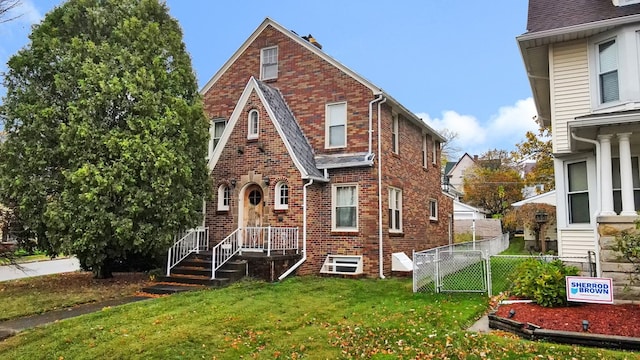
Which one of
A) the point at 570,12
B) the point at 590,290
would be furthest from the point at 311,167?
the point at 590,290

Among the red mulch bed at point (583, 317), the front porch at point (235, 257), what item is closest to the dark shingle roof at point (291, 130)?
Answer: the front porch at point (235, 257)

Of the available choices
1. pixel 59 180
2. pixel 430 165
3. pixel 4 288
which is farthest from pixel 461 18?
pixel 4 288

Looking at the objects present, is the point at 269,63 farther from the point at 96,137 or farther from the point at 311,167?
the point at 96,137

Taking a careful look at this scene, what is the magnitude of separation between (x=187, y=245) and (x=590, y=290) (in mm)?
11581

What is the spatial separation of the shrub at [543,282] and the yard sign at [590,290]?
43 cm

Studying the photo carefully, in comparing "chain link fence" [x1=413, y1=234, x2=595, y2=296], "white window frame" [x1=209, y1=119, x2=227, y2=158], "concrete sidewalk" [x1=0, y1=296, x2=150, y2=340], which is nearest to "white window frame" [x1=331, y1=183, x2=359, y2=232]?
"chain link fence" [x1=413, y1=234, x2=595, y2=296]

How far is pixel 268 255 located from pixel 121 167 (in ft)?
15.7

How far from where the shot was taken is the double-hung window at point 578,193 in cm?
1128

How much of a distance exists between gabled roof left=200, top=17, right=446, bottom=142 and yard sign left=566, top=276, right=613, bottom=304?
8.93m

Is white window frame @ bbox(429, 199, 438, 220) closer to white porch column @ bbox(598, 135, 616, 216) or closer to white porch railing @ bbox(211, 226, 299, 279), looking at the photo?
white porch railing @ bbox(211, 226, 299, 279)

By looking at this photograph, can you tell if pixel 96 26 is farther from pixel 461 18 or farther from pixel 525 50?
pixel 461 18

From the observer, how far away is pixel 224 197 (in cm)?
1595

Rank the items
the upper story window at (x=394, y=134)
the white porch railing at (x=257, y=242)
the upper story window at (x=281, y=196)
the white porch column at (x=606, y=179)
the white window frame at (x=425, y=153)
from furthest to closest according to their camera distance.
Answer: the white window frame at (x=425, y=153) → the upper story window at (x=394, y=134) → the upper story window at (x=281, y=196) → the white porch railing at (x=257, y=242) → the white porch column at (x=606, y=179)

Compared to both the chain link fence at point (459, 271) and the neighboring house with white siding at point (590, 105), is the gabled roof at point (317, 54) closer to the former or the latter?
the neighboring house with white siding at point (590, 105)
